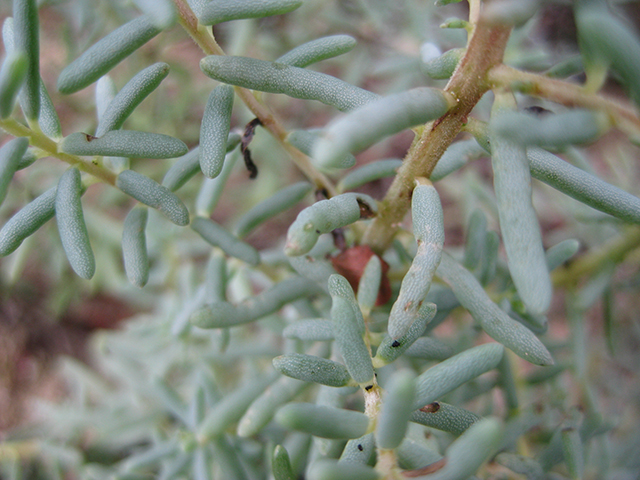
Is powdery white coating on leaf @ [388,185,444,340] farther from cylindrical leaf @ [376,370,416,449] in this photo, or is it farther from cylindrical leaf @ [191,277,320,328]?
cylindrical leaf @ [191,277,320,328]

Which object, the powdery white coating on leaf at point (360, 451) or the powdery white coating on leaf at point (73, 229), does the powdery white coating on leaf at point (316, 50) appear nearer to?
the powdery white coating on leaf at point (73, 229)

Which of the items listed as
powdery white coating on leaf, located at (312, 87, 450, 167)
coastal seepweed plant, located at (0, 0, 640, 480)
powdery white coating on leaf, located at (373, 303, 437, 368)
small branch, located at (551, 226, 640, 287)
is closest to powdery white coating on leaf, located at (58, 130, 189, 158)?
coastal seepweed plant, located at (0, 0, 640, 480)

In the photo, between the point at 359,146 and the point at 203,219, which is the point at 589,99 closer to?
the point at 359,146

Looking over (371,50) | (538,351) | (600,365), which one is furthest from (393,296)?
(371,50)

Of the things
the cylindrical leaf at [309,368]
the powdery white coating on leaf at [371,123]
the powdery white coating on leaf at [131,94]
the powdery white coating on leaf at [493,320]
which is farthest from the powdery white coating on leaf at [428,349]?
the powdery white coating on leaf at [131,94]

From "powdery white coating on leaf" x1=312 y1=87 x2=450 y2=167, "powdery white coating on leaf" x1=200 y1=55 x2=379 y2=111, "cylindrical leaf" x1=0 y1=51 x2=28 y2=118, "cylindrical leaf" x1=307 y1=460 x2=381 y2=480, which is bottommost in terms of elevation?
"cylindrical leaf" x1=307 y1=460 x2=381 y2=480

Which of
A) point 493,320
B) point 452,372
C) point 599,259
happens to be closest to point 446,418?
point 452,372

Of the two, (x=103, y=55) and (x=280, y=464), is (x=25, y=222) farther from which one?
(x=280, y=464)
